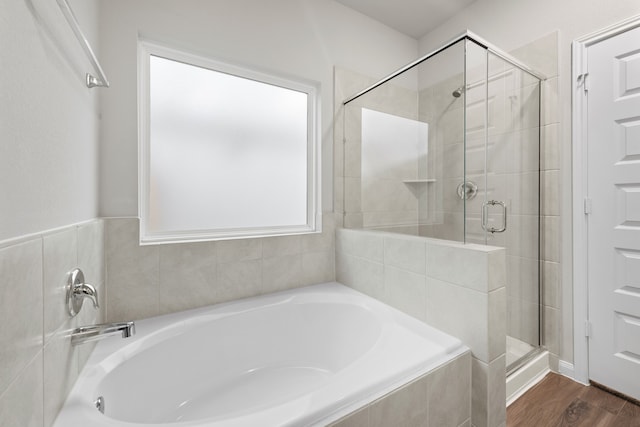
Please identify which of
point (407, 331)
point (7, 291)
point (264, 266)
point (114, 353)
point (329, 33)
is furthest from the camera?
point (329, 33)

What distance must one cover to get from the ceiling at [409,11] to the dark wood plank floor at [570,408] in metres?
2.74

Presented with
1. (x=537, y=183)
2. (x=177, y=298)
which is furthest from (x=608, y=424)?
(x=177, y=298)

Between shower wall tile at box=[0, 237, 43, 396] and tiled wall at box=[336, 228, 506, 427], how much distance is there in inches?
56.3

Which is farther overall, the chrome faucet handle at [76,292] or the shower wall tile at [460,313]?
the shower wall tile at [460,313]

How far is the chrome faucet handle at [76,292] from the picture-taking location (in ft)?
2.88

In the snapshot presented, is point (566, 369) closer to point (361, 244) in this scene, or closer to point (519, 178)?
point (519, 178)

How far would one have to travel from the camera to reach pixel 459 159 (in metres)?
1.51

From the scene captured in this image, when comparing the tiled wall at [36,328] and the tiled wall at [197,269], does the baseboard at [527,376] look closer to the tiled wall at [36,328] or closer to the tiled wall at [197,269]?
the tiled wall at [197,269]

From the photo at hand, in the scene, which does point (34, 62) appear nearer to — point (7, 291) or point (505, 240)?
point (7, 291)

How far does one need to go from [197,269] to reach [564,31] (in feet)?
8.69

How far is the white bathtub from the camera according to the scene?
0.84 metres

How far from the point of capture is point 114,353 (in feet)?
3.68

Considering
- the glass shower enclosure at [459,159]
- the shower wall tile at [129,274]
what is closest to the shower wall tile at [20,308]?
the shower wall tile at [129,274]

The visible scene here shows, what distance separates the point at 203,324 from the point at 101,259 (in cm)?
57
